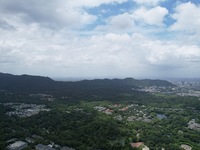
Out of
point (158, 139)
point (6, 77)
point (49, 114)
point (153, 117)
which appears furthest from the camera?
point (6, 77)

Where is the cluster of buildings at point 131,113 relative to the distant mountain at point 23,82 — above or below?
below

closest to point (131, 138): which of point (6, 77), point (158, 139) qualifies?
point (158, 139)

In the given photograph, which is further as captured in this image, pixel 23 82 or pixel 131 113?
pixel 23 82

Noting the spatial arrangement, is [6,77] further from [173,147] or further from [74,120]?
[173,147]

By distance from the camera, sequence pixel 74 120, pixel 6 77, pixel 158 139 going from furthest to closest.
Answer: pixel 6 77
pixel 74 120
pixel 158 139

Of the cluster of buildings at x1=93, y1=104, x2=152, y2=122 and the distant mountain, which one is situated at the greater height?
the distant mountain

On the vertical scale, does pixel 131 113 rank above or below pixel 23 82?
below

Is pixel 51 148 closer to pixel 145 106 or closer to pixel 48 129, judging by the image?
pixel 48 129

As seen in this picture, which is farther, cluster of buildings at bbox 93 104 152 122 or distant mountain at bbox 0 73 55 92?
distant mountain at bbox 0 73 55 92

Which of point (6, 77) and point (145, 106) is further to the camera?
point (6, 77)

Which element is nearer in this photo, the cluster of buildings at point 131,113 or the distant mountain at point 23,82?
the cluster of buildings at point 131,113

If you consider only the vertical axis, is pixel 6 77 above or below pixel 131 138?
above
